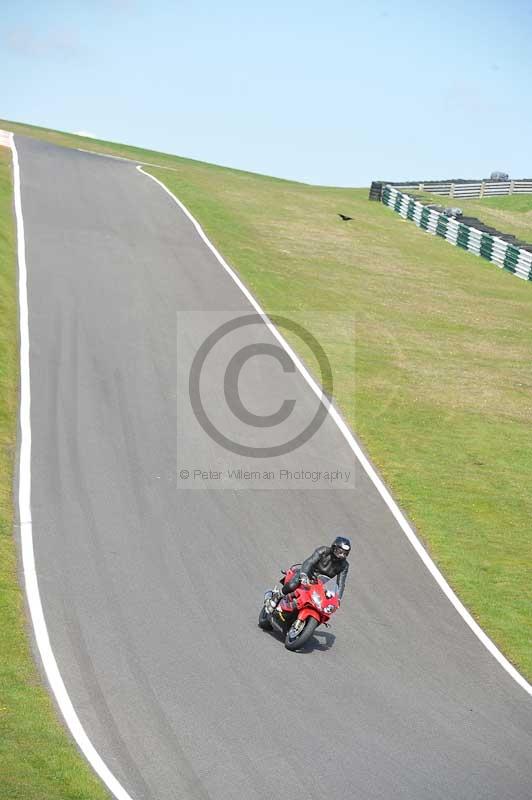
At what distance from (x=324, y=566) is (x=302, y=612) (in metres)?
1.01

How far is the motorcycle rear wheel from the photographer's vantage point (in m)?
15.4

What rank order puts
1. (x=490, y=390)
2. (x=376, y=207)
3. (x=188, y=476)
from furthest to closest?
(x=376, y=207) < (x=490, y=390) < (x=188, y=476)

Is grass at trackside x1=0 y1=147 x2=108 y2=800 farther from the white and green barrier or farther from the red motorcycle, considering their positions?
the white and green barrier

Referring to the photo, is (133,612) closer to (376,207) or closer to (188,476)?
(188,476)

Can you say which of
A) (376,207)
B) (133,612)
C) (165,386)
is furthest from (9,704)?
(376,207)

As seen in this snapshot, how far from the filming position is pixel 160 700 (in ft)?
41.3

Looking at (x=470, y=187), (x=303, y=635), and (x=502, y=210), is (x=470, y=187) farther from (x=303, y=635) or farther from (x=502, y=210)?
(x=303, y=635)

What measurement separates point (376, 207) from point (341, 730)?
2023 inches

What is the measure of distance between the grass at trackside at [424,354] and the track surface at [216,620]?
1220 millimetres

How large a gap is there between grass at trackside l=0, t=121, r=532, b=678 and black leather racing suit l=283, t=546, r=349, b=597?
3144 mm

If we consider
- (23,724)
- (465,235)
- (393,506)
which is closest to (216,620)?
(23,724)
